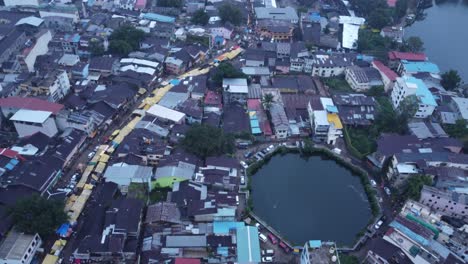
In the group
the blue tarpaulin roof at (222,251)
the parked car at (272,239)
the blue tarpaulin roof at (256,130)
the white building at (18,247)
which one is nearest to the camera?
the white building at (18,247)

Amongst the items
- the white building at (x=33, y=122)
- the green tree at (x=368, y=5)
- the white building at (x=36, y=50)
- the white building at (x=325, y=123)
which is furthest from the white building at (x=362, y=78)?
the white building at (x=36, y=50)

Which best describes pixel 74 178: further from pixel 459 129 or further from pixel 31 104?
pixel 459 129

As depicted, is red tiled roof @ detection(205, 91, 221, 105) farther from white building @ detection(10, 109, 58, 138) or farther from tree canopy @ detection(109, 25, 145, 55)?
white building @ detection(10, 109, 58, 138)

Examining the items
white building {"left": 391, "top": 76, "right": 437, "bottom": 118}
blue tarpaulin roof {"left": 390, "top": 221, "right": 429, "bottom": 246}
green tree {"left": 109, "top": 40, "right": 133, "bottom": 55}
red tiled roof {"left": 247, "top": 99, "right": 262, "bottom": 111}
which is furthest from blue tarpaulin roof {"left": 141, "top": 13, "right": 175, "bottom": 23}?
blue tarpaulin roof {"left": 390, "top": 221, "right": 429, "bottom": 246}

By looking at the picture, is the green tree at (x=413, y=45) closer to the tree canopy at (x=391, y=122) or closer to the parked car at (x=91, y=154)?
the tree canopy at (x=391, y=122)

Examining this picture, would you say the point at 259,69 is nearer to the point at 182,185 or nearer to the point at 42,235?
the point at 182,185

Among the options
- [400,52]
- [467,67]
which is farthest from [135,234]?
[467,67]
